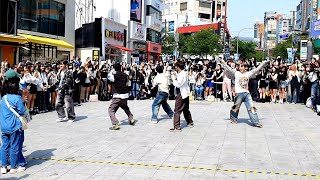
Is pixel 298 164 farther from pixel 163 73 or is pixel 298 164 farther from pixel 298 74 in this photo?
pixel 298 74

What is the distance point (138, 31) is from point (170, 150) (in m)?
41.6

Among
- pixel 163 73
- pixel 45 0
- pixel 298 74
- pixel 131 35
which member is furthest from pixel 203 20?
pixel 163 73

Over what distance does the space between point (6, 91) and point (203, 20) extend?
3861 inches

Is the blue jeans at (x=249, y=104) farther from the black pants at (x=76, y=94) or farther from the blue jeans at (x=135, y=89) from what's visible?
the blue jeans at (x=135, y=89)

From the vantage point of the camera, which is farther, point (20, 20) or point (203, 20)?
point (203, 20)

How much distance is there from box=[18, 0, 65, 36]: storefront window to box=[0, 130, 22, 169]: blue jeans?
20.8 m

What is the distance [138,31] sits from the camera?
48.8m

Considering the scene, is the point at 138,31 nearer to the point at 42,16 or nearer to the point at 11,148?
the point at 42,16

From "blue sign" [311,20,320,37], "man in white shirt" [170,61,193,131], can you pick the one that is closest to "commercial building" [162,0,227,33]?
"blue sign" [311,20,320,37]

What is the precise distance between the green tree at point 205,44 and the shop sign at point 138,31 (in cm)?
1495

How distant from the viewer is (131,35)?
4669 cm

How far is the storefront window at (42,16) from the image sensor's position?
1041 inches

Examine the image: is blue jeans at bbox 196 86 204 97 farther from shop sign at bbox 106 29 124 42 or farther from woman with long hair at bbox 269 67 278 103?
shop sign at bbox 106 29 124 42

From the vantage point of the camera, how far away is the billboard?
48.4 m
